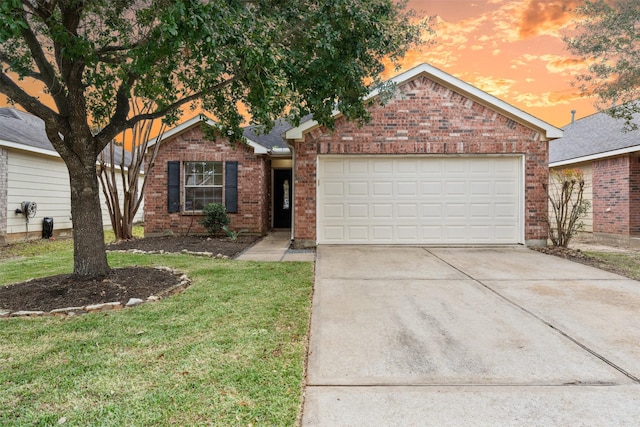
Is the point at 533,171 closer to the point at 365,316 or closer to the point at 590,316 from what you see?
the point at 590,316

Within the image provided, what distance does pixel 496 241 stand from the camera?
8.57 m

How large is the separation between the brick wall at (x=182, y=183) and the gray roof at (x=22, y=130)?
3.02 meters

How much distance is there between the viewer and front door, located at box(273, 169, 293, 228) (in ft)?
44.6

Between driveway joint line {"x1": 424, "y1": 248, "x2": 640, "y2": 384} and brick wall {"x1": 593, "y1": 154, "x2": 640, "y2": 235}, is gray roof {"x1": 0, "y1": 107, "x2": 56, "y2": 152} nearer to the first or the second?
driveway joint line {"x1": 424, "y1": 248, "x2": 640, "y2": 384}

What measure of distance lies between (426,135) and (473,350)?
6333mm

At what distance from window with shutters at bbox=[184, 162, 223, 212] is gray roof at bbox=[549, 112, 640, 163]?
11.9m

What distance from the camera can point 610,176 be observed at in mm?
10828

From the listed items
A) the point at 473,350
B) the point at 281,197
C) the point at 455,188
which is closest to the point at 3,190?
the point at 281,197

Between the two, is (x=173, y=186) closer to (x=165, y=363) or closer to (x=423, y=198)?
(x=423, y=198)

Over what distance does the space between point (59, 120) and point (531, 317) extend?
20.1 feet

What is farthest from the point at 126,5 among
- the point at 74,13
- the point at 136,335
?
the point at 136,335

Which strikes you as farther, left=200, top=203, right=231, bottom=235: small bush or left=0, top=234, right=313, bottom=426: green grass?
left=200, top=203, right=231, bottom=235: small bush

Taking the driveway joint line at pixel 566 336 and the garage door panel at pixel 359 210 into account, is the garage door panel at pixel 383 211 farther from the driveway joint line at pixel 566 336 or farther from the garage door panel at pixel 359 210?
the driveway joint line at pixel 566 336

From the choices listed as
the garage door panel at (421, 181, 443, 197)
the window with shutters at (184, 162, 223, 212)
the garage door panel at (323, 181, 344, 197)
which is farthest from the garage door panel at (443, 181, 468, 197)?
the window with shutters at (184, 162, 223, 212)
